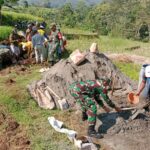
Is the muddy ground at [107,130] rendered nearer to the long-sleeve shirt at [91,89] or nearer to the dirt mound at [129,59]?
the long-sleeve shirt at [91,89]

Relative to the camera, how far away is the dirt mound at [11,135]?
8164 millimetres

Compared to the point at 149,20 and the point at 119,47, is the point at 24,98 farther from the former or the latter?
the point at 149,20

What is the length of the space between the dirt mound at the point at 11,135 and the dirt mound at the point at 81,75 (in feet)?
4.72

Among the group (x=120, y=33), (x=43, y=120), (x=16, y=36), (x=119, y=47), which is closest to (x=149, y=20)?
(x=120, y=33)

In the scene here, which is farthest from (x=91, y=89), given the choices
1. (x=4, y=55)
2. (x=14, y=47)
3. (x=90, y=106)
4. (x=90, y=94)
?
(x=14, y=47)

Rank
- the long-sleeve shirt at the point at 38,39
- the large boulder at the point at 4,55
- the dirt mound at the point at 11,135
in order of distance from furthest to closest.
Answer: the long-sleeve shirt at the point at 38,39 → the large boulder at the point at 4,55 → the dirt mound at the point at 11,135

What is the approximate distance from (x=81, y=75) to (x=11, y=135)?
310 cm

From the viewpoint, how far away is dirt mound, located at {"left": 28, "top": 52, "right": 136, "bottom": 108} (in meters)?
10.7

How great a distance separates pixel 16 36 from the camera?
1536 centimetres

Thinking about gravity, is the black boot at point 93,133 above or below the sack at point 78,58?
below

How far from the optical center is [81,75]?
36.1ft

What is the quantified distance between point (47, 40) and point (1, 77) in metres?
2.70

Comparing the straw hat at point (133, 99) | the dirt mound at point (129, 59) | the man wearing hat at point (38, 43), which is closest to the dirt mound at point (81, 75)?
the straw hat at point (133, 99)

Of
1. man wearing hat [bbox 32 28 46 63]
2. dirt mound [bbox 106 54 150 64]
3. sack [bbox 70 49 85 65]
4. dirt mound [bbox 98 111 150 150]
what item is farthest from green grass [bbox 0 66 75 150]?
dirt mound [bbox 106 54 150 64]
